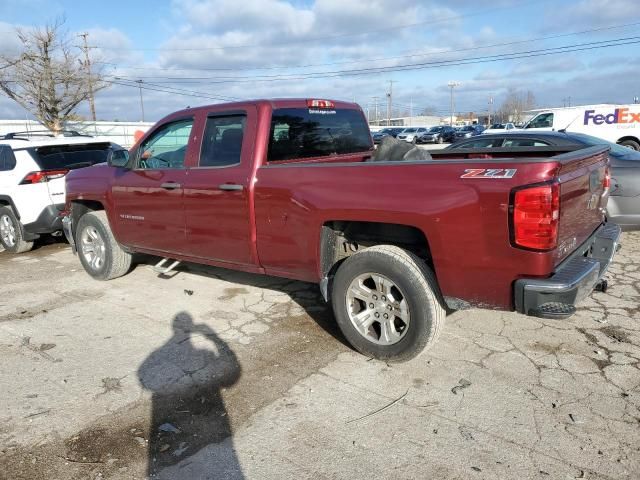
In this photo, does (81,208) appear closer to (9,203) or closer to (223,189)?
(9,203)

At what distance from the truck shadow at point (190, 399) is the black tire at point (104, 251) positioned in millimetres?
1739

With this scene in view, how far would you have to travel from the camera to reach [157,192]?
493 centimetres

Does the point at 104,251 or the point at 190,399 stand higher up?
the point at 104,251

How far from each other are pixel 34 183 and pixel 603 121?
21.1 metres

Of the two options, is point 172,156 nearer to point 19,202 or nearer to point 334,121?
point 334,121

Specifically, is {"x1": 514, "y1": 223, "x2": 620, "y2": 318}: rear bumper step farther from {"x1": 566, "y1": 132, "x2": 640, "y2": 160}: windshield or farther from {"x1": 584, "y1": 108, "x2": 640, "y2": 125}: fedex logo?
{"x1": 584, "y1": 108, "x2": 640, "y2": 125}: fedex logo

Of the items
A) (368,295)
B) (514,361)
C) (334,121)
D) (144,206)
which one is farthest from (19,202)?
(514,361)

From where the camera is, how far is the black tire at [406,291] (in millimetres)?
3396

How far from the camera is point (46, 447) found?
290cm

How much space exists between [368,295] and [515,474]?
152 cm

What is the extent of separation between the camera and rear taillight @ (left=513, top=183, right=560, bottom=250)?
9.19ft

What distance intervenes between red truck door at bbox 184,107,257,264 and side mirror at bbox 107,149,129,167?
124 cm

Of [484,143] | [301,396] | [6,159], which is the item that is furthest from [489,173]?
[6,159]

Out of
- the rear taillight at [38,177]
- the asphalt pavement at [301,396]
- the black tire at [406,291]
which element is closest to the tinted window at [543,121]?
the asphalt pavement at [301,396]
